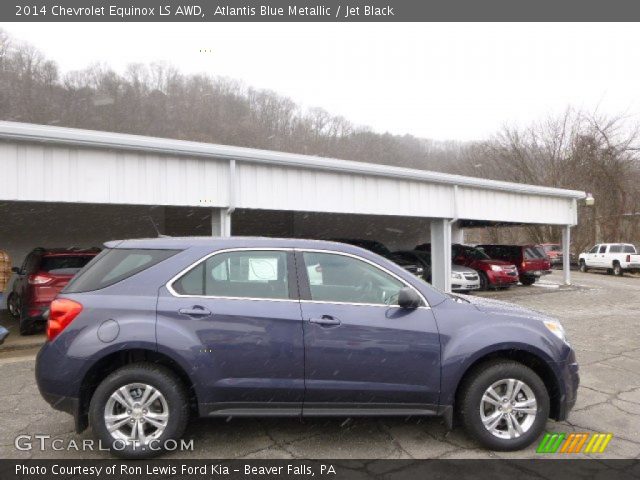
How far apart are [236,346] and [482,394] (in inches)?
76.0

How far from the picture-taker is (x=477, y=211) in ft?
46.5

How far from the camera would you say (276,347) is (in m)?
3.56

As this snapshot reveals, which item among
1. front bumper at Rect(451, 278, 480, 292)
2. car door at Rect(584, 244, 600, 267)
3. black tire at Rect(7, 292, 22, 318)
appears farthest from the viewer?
car door at Rect(584, 244, 600, 267)

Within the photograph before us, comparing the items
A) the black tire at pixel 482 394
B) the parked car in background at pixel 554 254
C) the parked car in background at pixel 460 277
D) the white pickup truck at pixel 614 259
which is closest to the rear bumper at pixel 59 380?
→ the black tire at pixel 482 394

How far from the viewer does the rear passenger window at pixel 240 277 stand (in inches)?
146

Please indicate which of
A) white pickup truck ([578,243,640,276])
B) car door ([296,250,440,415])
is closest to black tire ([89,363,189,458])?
car door ([296,250,440,415])

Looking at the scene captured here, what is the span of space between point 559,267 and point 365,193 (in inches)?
1003

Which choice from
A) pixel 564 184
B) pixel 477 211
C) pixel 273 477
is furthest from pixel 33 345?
pixel 564 184

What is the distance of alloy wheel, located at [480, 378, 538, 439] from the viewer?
3.74 m

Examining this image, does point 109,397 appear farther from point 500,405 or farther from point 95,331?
point 500,405

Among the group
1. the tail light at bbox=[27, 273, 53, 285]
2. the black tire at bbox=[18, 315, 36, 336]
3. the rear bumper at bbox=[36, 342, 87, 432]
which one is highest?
the tail light at bbox=[27, 273, 53, 285]

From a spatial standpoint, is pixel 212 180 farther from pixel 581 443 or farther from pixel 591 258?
pixel 591 258

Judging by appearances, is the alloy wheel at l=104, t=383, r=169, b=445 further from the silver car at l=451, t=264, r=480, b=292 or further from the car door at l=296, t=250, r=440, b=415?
the silver car at l=451, t=264, r=480, b=292

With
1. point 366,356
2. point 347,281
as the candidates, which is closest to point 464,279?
point 347,281
